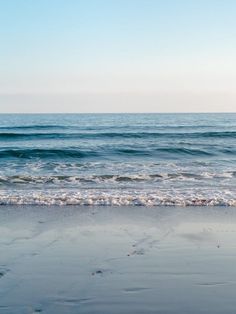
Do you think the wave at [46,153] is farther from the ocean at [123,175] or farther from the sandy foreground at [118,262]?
the sandy foreground at [118,262]

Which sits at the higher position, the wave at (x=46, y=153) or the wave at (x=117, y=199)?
the wave at (x=46, y=153)

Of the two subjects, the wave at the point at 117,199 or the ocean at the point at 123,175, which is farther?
the ocean at the point at 123,175

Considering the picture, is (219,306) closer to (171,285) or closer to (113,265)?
(171,285)

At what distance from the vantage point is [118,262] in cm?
689

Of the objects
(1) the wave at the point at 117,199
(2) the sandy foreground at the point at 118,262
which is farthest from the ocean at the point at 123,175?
(2) the sandy foreground at the point at 118,262

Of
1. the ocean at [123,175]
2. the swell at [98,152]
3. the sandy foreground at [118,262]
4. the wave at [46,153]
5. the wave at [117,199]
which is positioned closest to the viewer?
the sandy foreground at [118,262]

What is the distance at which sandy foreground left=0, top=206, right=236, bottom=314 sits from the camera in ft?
17.5

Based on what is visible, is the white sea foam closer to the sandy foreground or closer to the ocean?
the ocean

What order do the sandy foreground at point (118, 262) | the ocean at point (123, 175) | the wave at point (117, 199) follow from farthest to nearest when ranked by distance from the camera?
the ocean at point (123, 175), the wave at point (117, 199), the sandy foreground at point (118, 262)

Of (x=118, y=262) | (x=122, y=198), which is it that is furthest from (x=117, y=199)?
(x=118, y=262)

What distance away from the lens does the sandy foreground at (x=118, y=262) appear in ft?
17.5

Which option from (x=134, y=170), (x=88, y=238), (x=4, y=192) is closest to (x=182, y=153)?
(x=134, y=170)

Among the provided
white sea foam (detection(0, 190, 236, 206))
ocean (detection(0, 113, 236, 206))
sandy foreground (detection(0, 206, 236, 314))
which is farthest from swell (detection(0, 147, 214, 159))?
sandy foreground (detection(0, 206, 236, 314))

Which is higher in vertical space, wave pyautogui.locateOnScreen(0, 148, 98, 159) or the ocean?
wave pyautogui.locateOnScreen(0, 148, 98, 159)
